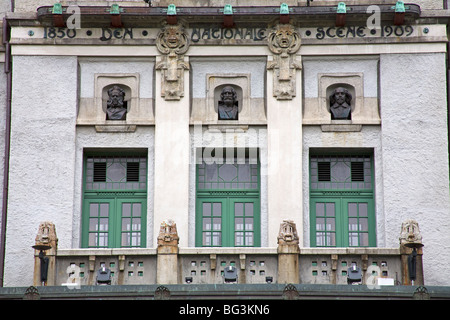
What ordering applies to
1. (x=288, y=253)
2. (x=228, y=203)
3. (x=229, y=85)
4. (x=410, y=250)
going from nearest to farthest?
1. (x=288, y=253)
2. (x=410, y=250)
3. (x=228, y=203)
4. (x=229, y=85)

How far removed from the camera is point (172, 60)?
1613 inches

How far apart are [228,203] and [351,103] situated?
4627mm

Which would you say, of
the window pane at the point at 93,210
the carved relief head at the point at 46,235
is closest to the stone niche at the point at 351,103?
the window pane at the point at 93,210

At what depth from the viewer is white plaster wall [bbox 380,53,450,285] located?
39.0 m

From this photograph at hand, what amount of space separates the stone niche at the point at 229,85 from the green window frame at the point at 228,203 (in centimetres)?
123

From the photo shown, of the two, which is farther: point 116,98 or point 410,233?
point 116,98

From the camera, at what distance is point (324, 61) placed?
41.2m

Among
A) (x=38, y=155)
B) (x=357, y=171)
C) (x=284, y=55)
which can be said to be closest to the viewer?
(x=38, y=155)

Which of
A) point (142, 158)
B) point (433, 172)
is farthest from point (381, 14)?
point (142, 158)

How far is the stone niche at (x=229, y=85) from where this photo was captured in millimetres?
40531

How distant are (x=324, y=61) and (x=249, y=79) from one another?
2254mm

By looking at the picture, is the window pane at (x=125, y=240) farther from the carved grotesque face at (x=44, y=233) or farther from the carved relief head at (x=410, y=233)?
the carved relief head at (x=410, y=233)

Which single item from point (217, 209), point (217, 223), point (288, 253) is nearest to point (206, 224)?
point (217, 223)

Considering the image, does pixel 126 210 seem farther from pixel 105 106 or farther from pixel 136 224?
pixel 105 106
